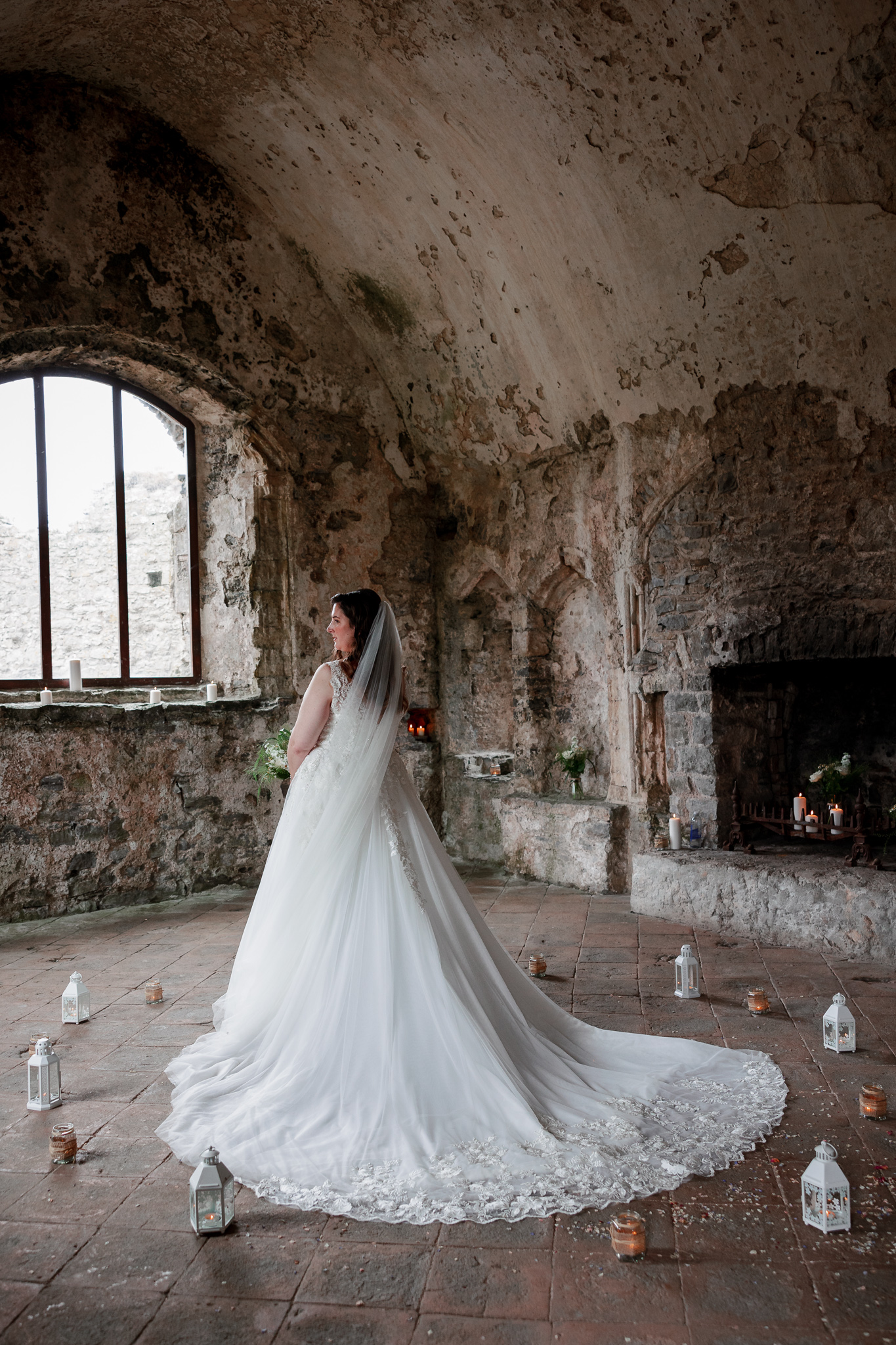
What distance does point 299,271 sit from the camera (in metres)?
7.76

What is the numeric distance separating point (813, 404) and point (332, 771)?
152 inches

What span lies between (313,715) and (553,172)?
3.80 metres

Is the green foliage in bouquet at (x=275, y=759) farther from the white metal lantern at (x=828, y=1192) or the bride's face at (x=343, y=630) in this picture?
the white metal lantern at (x=828, y=1192)

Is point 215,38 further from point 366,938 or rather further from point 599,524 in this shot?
point 366,938

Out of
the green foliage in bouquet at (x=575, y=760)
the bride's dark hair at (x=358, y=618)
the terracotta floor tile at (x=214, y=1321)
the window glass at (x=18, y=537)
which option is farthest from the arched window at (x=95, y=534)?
the terracotta floor tile at (x=214, y=1321)

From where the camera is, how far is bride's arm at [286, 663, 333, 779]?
12.6ft

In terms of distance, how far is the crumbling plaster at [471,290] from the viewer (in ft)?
16.8

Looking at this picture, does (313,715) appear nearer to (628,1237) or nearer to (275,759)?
(628,1237)

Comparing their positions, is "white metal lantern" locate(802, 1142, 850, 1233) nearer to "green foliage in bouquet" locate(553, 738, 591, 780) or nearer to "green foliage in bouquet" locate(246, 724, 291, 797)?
"green foliage in bouquet" locate(246, 724, 291, 797)

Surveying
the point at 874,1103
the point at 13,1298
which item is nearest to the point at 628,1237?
the point at 874,1103

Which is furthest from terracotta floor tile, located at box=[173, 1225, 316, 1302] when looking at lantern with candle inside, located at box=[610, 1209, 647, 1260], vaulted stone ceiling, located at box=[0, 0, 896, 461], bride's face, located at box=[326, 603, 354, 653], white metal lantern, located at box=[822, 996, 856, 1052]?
vaulted stone ceiling, located at box=[0, 0, 896, 461]

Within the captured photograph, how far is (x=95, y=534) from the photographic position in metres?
7.37

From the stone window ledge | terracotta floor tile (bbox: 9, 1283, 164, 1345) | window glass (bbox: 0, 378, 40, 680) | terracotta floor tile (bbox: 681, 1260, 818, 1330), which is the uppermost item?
window glass (bbox: 0, 378, 40, 680)

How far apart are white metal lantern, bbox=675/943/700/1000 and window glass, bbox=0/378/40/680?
4983 mm
